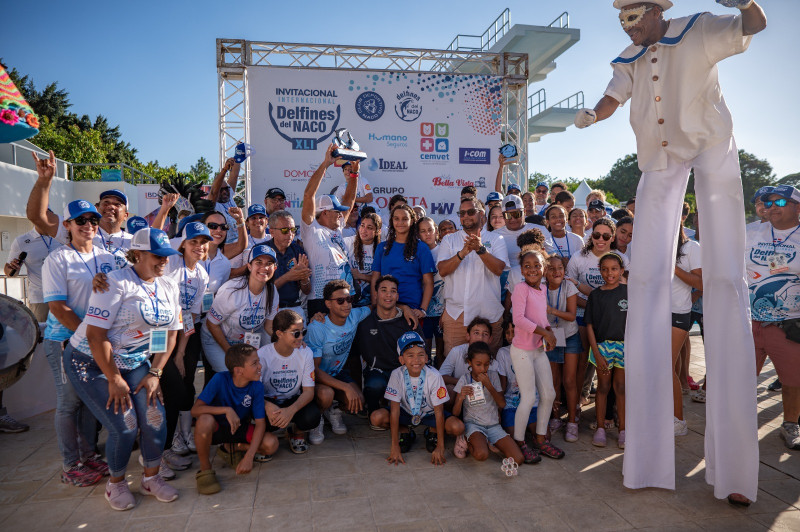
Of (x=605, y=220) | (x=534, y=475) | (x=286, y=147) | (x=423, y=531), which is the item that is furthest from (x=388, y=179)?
(x=423, y=531)

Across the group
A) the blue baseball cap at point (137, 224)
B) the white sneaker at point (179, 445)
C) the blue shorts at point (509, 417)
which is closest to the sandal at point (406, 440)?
the blue shorts at point (509, 417)

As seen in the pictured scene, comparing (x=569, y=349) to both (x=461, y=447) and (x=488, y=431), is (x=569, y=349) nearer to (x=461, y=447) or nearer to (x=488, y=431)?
(x=488, y=431)

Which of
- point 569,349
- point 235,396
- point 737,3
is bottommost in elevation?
point 235,396

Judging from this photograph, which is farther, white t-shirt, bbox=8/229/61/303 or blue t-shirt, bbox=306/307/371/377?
blue t-shirt, bbox=306/307/371/377

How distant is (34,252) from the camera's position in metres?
4.35

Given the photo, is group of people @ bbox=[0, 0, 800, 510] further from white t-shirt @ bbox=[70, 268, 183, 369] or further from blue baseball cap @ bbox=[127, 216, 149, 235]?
blue baseball cap @ bbox=[127, 216, 149, 235]

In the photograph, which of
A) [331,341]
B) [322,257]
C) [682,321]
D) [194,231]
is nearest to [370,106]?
[322,257]

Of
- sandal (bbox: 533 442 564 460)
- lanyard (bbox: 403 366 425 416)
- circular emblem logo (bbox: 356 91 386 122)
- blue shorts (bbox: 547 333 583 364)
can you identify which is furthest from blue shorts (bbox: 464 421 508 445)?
circular emblem logo (bbox: 356 91 386 122)

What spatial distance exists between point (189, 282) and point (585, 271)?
11.7 feet

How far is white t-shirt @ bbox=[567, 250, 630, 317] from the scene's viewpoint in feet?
15.3

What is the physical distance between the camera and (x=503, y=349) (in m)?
4.32

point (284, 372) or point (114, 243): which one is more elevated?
point (114, 243)

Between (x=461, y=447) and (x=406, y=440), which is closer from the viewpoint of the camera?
(x=461, y=447)

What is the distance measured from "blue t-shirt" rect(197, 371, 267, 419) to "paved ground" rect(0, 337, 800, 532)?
0.43 m
